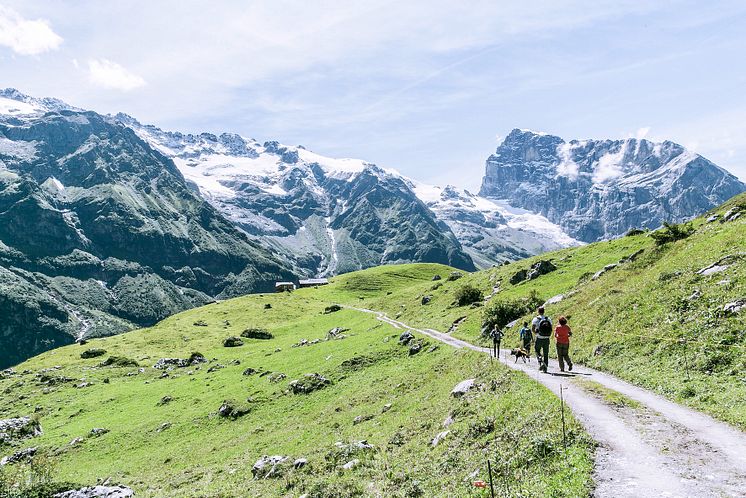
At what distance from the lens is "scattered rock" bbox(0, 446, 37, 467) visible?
4759 centimetres

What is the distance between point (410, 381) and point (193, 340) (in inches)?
3489

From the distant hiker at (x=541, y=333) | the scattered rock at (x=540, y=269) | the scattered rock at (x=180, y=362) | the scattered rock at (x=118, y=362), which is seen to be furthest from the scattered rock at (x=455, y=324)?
the scattered rock at (x=118, y=362)

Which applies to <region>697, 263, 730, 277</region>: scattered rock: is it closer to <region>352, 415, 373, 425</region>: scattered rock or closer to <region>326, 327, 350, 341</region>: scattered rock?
<region>352, 415, 373, 425</region>: scattered rock

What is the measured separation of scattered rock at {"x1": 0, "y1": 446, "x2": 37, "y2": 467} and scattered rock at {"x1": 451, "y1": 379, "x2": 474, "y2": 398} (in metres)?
45.1

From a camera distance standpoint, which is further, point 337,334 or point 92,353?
point 92,353

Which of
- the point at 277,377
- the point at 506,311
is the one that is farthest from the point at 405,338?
the point at 277,377

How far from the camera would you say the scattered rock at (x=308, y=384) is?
172 ft

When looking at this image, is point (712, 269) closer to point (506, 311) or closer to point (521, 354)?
point (521, 354)

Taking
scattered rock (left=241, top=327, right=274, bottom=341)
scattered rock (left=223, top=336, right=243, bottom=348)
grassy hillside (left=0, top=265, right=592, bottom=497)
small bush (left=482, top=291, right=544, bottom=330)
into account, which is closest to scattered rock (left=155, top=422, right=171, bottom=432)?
grassy hillside (left=0, top=265, right=592, bottom=497)

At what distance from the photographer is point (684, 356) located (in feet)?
86.9

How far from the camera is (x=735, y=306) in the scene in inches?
1099

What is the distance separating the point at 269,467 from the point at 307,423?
11.4 metres

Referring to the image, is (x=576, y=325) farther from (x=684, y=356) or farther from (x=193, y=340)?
(x=193, y=340)

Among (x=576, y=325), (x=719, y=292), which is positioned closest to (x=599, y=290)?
(x=576, y=325)
